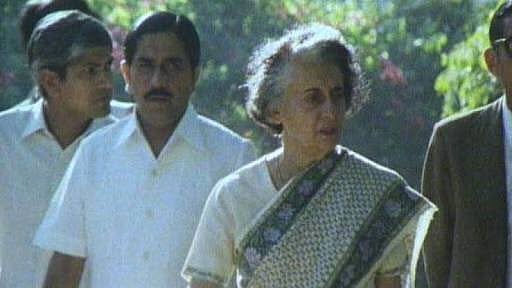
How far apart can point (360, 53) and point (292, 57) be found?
7.34 metres

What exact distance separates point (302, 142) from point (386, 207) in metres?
0.31

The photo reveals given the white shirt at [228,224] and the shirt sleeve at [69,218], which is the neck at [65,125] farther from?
the white shirt at [228,224]

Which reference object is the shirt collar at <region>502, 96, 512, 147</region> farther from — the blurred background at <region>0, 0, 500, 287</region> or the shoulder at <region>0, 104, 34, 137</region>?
the blurred background at <region>0, 0, 500, 287</region>

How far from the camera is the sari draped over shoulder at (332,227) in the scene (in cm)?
664

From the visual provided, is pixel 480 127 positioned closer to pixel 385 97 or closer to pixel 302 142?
pixel 302 142

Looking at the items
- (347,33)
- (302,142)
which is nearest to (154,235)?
(302,142)

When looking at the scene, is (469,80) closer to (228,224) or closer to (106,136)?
(106,136)

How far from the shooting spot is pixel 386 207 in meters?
6.72

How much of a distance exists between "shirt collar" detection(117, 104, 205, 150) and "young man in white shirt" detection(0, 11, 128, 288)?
54 centimetres

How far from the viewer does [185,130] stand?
7.52 m

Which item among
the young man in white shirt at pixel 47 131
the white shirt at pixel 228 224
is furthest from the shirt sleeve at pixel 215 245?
the young man in white shirt at pixel 47 131

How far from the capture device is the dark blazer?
7.77m

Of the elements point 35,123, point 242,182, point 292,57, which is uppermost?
point 292,57

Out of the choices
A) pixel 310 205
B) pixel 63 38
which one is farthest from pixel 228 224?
pixel 63 38
